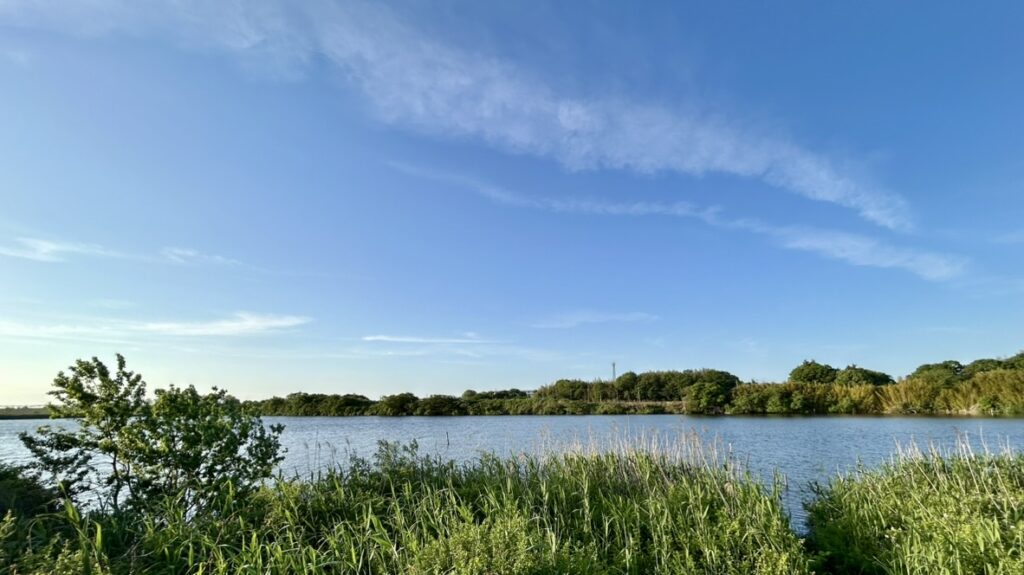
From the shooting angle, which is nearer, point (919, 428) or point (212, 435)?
point (212, 435)

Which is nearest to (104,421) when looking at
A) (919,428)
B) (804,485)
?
(804,485)

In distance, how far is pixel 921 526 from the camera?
5.93 m

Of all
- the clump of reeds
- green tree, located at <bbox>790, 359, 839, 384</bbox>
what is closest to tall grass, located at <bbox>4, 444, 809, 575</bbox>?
the clump of reeds

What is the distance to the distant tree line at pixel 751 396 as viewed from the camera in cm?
4084

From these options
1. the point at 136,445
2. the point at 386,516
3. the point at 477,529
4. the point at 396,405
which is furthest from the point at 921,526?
the point at 396,405

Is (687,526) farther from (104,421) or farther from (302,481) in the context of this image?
(104,421)

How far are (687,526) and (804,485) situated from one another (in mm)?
7755

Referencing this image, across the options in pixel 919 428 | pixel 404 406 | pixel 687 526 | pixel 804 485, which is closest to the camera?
pixel 687 526

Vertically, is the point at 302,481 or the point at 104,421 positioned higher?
the point at 104,421

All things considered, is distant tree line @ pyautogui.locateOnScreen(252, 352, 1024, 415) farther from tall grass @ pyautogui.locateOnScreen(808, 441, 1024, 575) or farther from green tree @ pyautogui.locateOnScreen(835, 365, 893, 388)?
tall grass @ pyautogui.locateOnScreen(808, 441, 1024, 575)

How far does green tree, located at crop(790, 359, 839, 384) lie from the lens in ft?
260

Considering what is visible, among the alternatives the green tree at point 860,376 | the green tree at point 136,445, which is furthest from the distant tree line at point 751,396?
the green tree at point 136,445

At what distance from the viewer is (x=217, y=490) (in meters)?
6.71

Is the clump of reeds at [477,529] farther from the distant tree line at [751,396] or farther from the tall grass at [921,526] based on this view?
the distant tree line at [751,396]
